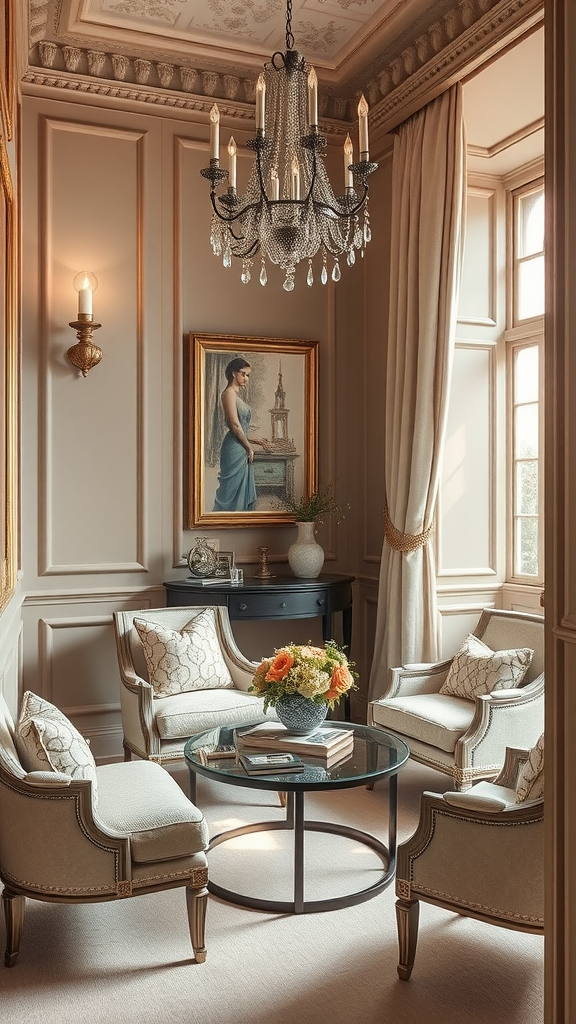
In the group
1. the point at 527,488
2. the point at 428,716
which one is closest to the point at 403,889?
the point at 428,716

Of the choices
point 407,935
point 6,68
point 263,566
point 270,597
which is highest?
point 6,68

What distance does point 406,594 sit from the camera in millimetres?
Result: 4449

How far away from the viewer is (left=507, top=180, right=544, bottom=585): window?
474 cm

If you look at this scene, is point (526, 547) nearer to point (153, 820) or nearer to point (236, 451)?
point (236, 451)

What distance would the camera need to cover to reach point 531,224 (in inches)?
189

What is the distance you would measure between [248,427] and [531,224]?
193 centimetres

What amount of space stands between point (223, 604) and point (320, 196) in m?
2.08

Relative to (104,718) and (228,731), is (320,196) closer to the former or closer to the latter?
(228,731)

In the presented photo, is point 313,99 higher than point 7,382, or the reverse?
point 313,99

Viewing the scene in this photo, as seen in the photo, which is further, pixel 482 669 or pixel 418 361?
pixel 418 361

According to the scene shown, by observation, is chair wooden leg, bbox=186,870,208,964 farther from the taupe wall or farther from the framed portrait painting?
the framed portrait painting

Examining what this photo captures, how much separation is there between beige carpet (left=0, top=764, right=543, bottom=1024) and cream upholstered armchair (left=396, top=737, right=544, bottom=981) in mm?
161

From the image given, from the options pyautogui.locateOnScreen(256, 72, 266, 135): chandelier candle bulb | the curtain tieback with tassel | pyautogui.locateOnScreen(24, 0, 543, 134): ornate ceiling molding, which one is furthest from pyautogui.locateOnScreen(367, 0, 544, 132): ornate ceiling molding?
the curtain tieback with tassel

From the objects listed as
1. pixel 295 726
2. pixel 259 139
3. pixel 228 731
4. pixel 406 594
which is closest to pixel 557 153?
pixel 259 139
